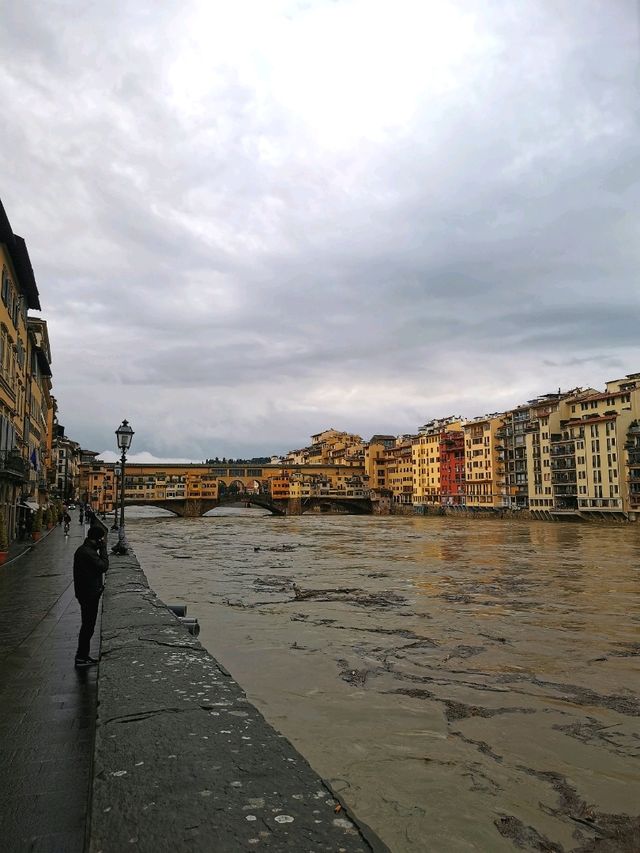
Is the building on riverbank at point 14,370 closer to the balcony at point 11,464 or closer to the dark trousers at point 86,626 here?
the balcony at point 11,464

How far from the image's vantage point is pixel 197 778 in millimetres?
3184

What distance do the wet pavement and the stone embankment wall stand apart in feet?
1.95

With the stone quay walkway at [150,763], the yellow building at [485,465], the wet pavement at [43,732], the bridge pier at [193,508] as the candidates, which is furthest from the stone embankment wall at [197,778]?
the bridge pier at [193,508]

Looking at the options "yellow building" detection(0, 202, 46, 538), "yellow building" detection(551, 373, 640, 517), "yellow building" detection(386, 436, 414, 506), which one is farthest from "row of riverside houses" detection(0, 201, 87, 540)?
"yellow building" detection(386, 436, 414, 506)

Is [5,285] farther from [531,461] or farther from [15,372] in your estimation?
[531,461]

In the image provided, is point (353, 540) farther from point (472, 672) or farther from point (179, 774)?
point (179, 774)

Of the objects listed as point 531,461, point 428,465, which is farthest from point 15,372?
point 428,465

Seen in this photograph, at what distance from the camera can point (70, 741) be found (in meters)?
5.21

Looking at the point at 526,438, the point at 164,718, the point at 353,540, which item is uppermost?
the point at 526,438

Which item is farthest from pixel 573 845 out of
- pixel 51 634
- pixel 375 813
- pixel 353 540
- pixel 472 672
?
pixel 353 540

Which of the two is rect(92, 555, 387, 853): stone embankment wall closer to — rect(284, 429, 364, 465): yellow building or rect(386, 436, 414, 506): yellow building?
rect(386, 436, 414, 506): yellow building

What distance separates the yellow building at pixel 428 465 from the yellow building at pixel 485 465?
10539mm

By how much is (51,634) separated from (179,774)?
24.8 feet

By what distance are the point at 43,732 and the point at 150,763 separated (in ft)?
9.05
